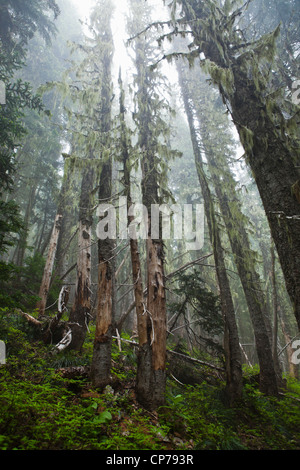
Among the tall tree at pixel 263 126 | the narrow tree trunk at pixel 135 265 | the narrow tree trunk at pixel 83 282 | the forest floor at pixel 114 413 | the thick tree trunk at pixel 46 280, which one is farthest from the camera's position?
the thick tree trunk at pixel 46 280

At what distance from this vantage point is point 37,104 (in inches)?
375

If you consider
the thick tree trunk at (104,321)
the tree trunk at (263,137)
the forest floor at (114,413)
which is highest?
the tree trunk at (263,137)

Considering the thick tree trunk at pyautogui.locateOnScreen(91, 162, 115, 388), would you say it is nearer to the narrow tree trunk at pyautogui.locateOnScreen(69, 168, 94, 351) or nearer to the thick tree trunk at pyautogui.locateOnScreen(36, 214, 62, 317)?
the narrow tree trunk at pyautogui.locateOnScreen(69, 168, 94, 351)

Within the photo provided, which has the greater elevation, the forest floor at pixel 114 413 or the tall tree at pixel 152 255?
the tall tree at pixel 152 255

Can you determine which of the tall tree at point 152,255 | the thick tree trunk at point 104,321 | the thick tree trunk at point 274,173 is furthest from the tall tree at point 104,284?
the thick tree trunk at point 274,173

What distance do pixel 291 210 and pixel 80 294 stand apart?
6234 millimetres

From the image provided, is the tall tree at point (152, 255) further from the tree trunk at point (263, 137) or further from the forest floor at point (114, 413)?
the tree trunk at point (263, 137)

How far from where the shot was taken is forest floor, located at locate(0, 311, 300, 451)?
10.3 feet

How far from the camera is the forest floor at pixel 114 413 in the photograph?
3.13 m

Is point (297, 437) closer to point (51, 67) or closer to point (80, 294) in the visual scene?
point (80, 294)

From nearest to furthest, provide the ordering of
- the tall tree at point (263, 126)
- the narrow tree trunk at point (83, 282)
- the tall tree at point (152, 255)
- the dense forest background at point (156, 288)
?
the tall tree at point (263, 126) < the dense forest background at point (156, 288) < the tall tree at point (152, 255) < the narrow tree trunk at point (83, 282)

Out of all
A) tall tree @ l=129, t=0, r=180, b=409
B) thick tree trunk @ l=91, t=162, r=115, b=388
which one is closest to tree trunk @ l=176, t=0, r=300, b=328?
tall tree @ l=129, t=0, r=180, b=409

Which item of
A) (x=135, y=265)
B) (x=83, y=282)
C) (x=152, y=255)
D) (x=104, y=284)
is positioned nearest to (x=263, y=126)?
(x=152, y=255)
